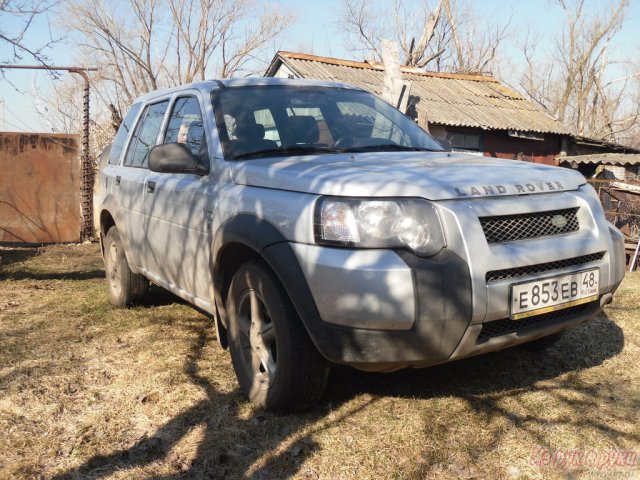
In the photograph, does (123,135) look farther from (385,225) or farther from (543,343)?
(543,343)

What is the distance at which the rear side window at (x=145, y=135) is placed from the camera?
186 inches

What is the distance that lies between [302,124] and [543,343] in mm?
2074

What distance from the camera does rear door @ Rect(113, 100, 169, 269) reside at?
15.2 ft

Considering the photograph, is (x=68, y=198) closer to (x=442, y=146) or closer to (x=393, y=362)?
(x=442, y=146)

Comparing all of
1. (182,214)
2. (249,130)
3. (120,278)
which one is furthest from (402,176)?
(120,278)

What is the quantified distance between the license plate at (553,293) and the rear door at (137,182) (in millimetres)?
2813

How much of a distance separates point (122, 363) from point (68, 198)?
272 inches

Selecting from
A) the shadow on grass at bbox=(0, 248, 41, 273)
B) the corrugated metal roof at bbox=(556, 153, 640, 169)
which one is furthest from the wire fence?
the shadow on grass at bbox=(0, 248, 41, 273)

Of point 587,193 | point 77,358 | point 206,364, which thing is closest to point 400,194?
point 587,193

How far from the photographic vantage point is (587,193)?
3215 millimetres

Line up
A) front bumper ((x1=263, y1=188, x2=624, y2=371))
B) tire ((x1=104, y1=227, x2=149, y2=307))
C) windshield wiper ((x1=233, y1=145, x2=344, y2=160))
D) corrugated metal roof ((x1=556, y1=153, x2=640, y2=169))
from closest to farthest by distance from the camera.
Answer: front bumper ((x1=263, y1=188, x2=624, y2=371)) → windshield wiper ((x1=233, y1=145, x2=344, y2=160)) → tire ((x1=104, y1=227, x2=149, y2=307)) → corrugated metal roof ((x1=556, y1=153, x2=640, y2=169))

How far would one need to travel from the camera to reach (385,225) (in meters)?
2.64

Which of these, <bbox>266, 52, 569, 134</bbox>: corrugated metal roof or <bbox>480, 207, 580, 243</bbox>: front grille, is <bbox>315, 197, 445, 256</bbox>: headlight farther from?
<bbox>266, 52, 569, 134</bbox>: corrugated metal roof

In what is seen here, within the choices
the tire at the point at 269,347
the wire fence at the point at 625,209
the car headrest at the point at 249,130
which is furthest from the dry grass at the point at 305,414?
the wire fence at the point at 625,209
